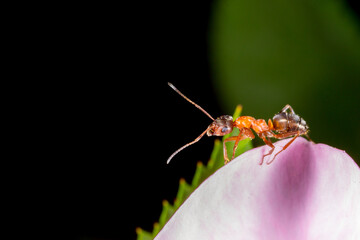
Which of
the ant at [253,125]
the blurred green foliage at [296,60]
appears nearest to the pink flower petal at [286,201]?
the ant at [253,125]

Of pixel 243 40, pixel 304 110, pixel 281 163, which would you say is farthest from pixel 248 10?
pixel 281 163

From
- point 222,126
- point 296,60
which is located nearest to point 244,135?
point 222,126

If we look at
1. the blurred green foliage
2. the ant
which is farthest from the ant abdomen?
the blurred green foliage

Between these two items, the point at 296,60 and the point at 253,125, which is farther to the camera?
the point at 296,60

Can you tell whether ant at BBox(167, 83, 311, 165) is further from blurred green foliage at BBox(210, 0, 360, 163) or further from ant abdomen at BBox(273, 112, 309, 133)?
blurred green foliage at BBox(210, 0, 360, 163)

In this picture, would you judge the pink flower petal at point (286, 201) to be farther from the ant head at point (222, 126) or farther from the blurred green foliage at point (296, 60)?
the blurred green foliage at point (296, 60)

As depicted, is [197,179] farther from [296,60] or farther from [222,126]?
[296,60]

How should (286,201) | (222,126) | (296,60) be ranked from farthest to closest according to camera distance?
(296,60) < (222,126) < (286,201)

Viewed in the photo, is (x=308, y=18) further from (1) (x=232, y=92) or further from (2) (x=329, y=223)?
(2) (x=329, y=223)
